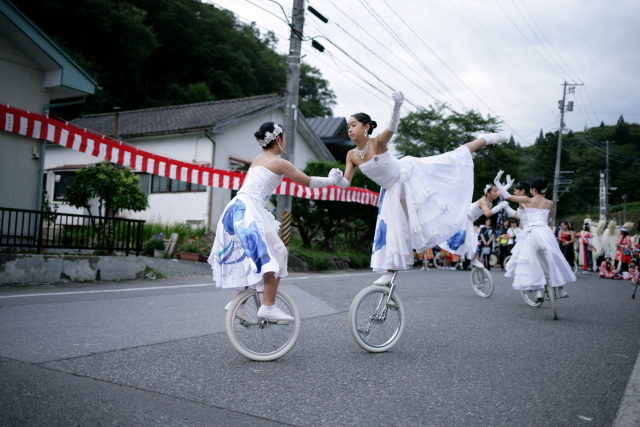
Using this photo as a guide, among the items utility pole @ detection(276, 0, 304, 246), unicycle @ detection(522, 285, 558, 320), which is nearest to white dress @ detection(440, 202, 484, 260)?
unicycle @ detection(522, 285, 558, 320)

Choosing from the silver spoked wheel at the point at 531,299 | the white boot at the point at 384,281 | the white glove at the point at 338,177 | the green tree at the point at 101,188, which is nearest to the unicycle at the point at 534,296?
the silver spoked wheel at the point at 531,299

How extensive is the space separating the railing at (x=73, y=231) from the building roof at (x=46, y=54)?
153 inches

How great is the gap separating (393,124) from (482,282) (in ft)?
21.6

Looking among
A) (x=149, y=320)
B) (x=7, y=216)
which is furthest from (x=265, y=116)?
(x=149, y=320)

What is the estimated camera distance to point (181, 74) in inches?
1586

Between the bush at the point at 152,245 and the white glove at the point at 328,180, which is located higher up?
the white glove at the point at 328,180

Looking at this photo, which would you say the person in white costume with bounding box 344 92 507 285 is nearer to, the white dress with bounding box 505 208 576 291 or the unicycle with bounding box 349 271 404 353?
the unicycle with bounding box 349 271 404 353

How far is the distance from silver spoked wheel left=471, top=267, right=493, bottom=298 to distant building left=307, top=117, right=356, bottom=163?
24.4m

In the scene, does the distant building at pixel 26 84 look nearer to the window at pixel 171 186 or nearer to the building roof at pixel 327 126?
the window at pixel 171 186

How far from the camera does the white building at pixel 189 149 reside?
77.0 feet

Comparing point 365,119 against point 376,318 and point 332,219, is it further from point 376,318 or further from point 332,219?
point 332,219

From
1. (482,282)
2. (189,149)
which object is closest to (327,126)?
(189,149)

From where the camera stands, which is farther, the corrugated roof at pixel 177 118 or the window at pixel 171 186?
the corrugated roof at pixel 177 118

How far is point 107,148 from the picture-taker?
12.1 m
